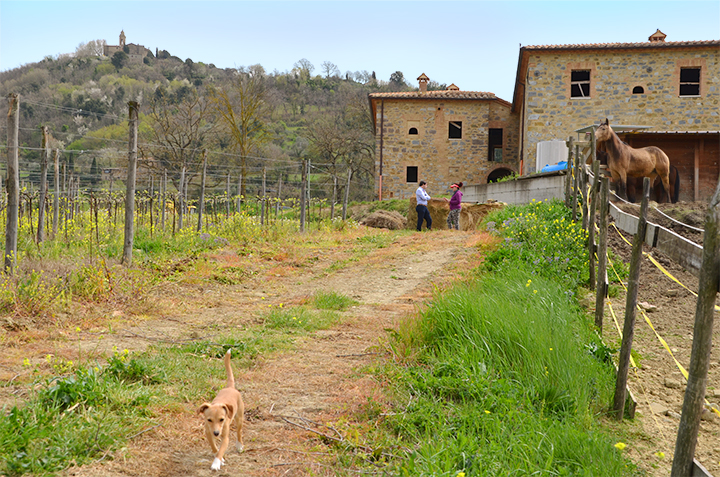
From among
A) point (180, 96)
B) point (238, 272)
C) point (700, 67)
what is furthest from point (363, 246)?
point (180, 96)

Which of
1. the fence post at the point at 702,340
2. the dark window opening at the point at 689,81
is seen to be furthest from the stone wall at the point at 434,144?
the fence post at the point at 702,340

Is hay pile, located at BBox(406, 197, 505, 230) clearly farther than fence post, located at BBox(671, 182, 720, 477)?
Yes

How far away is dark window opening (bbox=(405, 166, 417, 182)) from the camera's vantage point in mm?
27734

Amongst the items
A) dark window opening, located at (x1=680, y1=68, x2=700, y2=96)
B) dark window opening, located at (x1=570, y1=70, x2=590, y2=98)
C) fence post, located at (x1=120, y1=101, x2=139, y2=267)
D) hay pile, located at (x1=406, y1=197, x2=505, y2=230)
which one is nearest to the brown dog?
fence post, located at (x1=120, y1=101, x2=139, y2=267)

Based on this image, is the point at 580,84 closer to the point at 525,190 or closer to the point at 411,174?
the point at 411,174

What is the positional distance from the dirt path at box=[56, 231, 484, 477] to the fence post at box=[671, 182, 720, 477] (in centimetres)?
169

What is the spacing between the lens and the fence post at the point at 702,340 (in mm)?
2254

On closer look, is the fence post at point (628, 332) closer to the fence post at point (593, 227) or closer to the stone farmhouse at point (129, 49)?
the fence post at point (593, 227)

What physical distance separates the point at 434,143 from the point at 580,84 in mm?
7523

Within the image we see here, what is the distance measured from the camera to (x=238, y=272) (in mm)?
8812

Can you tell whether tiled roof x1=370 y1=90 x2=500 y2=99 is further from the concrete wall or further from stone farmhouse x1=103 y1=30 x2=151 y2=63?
stone farmhouse x1=103 y1=30 x2=151 y2=63

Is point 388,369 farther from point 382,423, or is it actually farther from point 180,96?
point 180,96

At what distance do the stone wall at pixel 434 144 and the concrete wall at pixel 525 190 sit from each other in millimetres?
6286

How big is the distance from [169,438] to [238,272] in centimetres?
578
